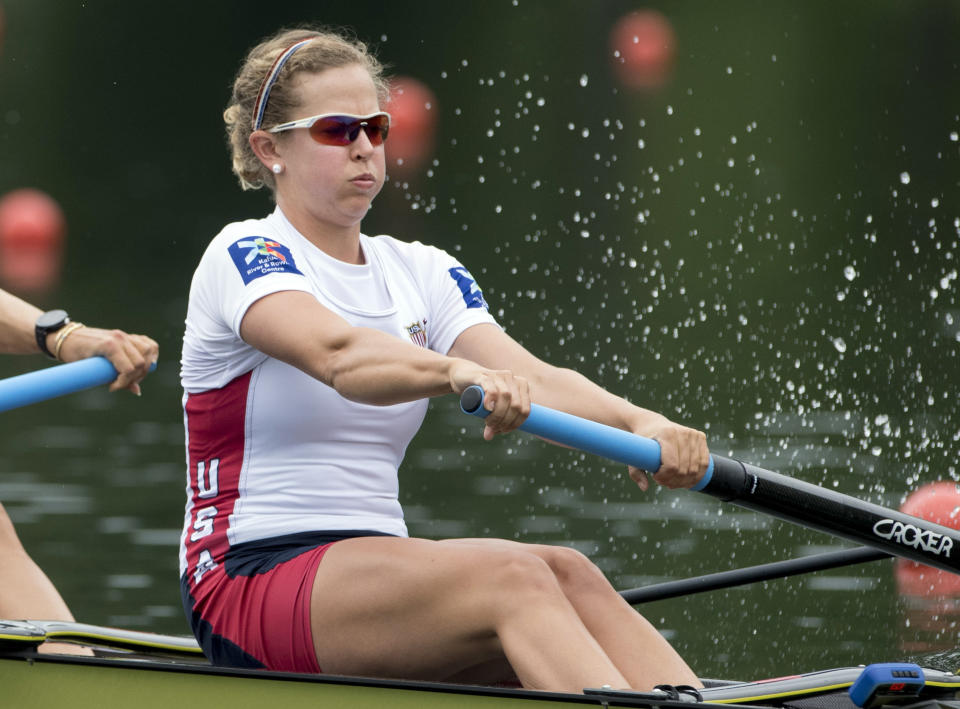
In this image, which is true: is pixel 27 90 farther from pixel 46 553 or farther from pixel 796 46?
pixel 46 553

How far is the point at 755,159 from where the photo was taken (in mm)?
19828

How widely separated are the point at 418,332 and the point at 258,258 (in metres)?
0.44

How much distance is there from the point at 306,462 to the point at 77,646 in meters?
0.84

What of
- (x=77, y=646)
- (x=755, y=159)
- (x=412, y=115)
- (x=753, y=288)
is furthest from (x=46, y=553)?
(x=412, y=115)

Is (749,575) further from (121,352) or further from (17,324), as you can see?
(17,324)

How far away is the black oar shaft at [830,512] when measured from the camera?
3.25 metres

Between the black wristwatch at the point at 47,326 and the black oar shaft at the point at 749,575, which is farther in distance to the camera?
the black oar shaft at the point at 749,575

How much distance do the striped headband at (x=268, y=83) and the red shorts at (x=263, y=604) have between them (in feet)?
2.83

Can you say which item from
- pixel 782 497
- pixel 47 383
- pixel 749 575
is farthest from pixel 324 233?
pixel 749 575

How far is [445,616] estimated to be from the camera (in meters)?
2.86

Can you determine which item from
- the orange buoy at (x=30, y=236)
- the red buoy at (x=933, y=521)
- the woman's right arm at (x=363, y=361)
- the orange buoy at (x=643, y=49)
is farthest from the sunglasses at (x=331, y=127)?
the orange buoy at (x=643, y=49)

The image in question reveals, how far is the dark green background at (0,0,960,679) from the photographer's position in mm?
7086

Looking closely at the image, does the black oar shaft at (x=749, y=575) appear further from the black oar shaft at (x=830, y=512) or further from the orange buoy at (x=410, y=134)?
the orange buoy at (x=410, y=134)

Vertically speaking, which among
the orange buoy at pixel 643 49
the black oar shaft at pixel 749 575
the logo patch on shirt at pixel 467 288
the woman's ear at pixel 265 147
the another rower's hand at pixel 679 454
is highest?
the orange buoy at pixel 643 49
